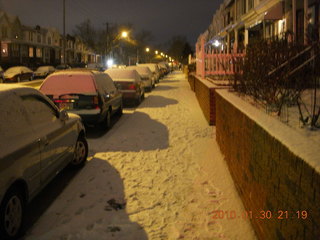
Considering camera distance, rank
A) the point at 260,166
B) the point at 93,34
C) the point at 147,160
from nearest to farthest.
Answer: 1. the point at 260,166
2. the point at 147,160
3. the point at 93,34

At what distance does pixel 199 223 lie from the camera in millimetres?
4359

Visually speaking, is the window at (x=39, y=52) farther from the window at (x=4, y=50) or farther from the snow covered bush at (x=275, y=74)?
the snow covered bush at (x=275, y=74)

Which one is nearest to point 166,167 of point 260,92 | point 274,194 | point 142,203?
point 142,203

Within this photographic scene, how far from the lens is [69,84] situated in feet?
29.8

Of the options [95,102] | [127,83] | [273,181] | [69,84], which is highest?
[127,83]

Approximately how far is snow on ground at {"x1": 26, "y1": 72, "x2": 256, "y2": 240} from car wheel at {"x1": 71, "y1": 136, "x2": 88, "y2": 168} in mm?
185

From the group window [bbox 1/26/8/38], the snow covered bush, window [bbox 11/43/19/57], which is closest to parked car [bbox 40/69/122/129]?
the snow covered bush

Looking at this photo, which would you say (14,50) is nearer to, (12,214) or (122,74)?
(122,74)

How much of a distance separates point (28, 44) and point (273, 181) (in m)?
67.1

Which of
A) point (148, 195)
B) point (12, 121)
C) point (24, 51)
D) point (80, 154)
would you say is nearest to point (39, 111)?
point (12, 121)

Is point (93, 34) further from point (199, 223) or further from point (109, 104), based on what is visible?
point (199, 223)

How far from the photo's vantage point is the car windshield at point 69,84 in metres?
9.03

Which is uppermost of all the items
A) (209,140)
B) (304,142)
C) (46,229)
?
(304,142)

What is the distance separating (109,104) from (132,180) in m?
4.58
